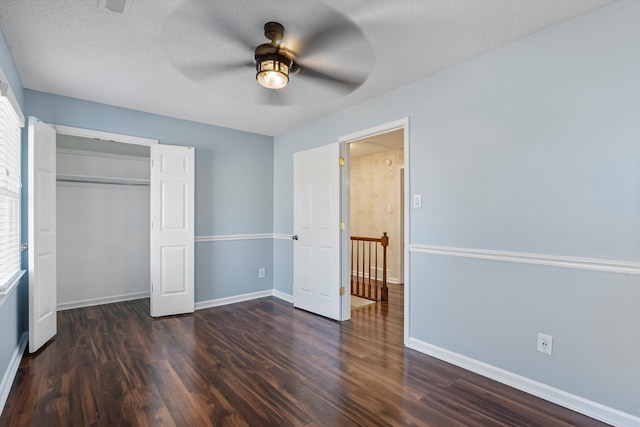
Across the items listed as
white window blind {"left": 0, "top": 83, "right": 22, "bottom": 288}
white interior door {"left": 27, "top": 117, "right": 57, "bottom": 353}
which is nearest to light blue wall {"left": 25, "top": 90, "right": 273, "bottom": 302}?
white interior door {"left": 27, "top": 117, "right": 57, "bottom": 353}

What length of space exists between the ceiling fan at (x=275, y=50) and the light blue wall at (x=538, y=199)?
1087mm

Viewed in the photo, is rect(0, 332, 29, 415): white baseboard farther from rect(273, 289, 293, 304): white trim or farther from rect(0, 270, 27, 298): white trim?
rect(273, 289, 293, 304): white trim

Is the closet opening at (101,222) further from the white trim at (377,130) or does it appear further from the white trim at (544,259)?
the white trim at (544,259)

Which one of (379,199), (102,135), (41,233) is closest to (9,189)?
(41,233)

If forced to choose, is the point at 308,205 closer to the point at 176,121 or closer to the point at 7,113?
the point at 176,121

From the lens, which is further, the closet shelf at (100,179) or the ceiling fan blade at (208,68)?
the closet shelf at (100,179)

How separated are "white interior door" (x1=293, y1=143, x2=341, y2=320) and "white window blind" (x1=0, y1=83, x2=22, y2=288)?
8.93ft

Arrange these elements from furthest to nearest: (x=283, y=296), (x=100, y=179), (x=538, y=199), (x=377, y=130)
Result: 1. (x=283, y=296)
2. (x=100, y=179)
3. (x=377, y=130)
4. (x=538, y=199)

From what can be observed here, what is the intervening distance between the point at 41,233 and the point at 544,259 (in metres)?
4.14

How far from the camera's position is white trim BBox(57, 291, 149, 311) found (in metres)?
4.15

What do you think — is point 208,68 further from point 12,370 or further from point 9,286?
point 12,370

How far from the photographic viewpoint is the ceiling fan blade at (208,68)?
201 centimetres

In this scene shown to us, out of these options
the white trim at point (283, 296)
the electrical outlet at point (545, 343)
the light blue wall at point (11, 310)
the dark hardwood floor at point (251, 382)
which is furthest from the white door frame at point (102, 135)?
the electrical outlet at point (545, 343)

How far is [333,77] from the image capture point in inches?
80.2
